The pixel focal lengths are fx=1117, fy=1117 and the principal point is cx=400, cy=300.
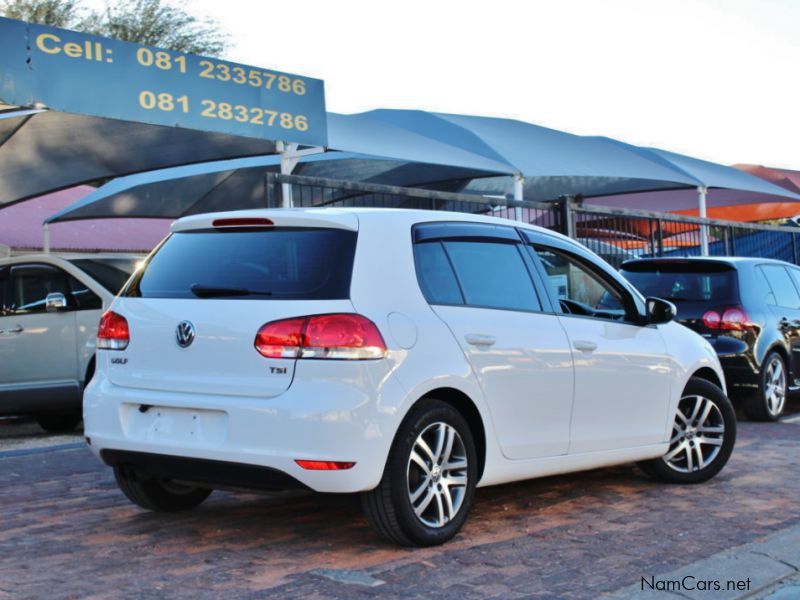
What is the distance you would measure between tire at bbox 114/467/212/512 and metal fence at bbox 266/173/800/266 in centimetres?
419

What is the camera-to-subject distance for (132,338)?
546cm

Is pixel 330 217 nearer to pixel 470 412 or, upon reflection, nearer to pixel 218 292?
pixel 218 292

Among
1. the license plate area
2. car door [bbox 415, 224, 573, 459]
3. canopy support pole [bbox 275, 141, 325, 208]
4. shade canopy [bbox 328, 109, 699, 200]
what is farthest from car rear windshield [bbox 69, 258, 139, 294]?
shade canopy [bbox 328, 109, 699, 200]

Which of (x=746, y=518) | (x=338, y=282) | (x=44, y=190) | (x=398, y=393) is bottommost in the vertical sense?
A: (x=746, y=518)

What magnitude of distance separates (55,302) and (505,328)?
19.1ft

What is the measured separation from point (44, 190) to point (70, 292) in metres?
7.33

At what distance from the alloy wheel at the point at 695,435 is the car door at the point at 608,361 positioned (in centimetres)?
35

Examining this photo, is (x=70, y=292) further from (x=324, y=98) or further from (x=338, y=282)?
(x=338, y=282)

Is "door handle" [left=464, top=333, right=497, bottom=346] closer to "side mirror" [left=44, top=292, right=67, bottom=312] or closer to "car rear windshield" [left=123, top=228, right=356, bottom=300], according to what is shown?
"car rear windshield" [left=123, top=228, right=356, bottom=300]

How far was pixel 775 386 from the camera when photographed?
10.7m

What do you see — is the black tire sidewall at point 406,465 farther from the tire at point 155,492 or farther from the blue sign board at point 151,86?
the blue sign board at point 151,86

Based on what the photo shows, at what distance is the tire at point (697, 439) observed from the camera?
719 cm

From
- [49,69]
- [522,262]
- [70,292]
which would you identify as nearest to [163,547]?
[522,262]

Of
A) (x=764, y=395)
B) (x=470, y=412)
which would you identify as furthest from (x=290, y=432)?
(x=764, y=395)
